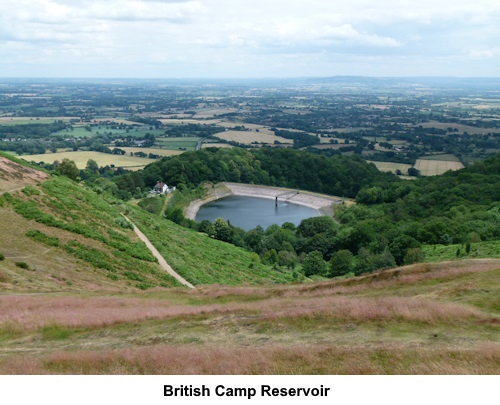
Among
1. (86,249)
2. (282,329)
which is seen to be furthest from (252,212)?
(282,329)

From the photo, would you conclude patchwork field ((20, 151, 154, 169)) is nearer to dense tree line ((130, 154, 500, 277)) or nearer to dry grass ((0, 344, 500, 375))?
dense tree line ((130, 154, 500, 277))

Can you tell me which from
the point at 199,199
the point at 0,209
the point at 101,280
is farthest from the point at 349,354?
the point at 199,199

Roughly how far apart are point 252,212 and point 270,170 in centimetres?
3478

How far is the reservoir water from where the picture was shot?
93.6m

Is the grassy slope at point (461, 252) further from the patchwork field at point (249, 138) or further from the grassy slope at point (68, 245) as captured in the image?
the patchwork field at point (249, 138)

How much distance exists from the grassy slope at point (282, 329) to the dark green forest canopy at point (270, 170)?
9225 centimetres

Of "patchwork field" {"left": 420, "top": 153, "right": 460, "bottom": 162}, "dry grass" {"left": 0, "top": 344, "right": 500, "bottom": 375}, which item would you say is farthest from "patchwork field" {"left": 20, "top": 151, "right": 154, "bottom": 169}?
"dry grass" {"left": 0, "top": 344, "right": 500, "bottom": 375}

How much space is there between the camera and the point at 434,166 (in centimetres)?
13738

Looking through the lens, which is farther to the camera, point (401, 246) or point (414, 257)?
point (401, 246)

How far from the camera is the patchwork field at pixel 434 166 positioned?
129 metres

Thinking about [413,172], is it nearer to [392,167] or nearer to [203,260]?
[392,167]

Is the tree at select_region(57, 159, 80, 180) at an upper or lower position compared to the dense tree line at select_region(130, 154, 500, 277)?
upper

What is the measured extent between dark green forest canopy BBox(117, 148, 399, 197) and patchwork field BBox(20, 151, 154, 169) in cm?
1717

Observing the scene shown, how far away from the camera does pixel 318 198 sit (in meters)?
113
